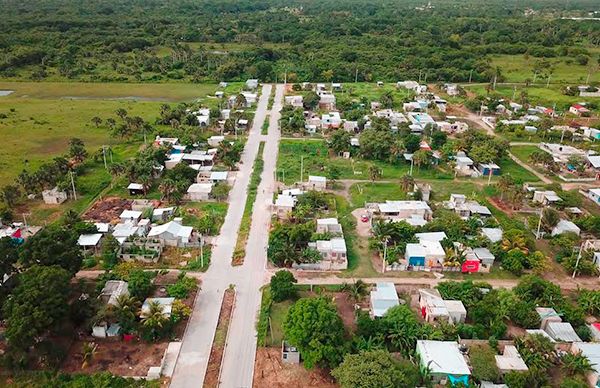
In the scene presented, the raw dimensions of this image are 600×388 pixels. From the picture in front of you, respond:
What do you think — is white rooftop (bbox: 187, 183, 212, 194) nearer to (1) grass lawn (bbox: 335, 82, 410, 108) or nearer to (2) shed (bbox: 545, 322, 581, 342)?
(2) shed (bbox: 545, 322, 581, 342)

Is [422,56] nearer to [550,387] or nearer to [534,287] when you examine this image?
[534,287]

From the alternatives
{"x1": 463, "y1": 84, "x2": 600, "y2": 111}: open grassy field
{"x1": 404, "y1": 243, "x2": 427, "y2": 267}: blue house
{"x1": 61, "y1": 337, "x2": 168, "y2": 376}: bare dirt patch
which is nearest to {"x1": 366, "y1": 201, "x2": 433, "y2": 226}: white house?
{"x1": 404, "y1": 243, "x2": 427, "y2": 267}: blue house

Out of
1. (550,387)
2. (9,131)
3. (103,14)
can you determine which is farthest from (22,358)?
(103,14)

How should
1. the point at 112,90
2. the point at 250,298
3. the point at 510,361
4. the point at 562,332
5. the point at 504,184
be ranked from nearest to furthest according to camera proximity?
the point at 510,361, the point at 562,332, the point at 250,298, the point at 504,184, the point at 112,90

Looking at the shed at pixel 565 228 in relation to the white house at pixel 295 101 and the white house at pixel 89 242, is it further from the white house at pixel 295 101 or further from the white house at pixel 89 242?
the white house at pixel 295 101

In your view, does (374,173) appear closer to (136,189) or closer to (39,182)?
(136,189)

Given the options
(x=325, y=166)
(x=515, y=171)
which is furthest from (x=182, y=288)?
(x=515, y=171)
